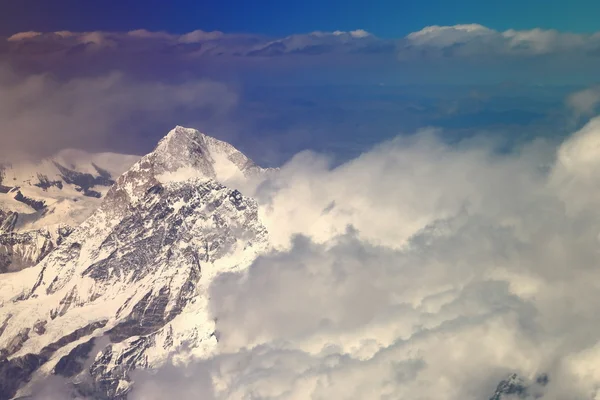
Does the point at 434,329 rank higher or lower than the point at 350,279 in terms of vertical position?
lower

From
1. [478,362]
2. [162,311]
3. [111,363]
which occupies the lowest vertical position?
[478,362]

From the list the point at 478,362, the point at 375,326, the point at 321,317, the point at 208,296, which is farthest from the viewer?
the point at 208,296

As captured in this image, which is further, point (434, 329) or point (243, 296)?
point (243, 296)

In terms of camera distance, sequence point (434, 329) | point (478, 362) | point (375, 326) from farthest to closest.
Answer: point (375, 326) → point (434, 329) → point (478, 362)

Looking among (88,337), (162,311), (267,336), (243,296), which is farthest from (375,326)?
(88,337)

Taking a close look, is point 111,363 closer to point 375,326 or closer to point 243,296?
point 243,296

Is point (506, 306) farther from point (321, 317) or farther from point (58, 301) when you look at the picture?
point (58, 301)

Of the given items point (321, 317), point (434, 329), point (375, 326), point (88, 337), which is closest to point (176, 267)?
point (88, 337)

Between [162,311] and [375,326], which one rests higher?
[162,311]

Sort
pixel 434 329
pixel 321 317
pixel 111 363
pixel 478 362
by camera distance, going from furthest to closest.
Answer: pixel 111 363
pixel 321 317
pixel 434 329
pixel 478 362
